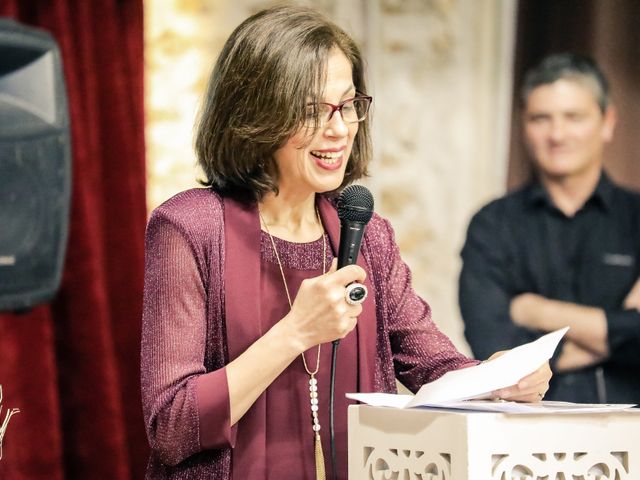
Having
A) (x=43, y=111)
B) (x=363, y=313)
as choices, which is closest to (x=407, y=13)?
(x=43, y=111)

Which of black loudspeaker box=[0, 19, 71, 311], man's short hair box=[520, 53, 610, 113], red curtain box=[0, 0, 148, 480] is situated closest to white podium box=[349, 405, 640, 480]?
black loudspeaker box=[0, 19, 71, 311]

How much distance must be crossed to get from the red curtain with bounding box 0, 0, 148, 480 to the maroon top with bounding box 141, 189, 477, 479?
954 mm

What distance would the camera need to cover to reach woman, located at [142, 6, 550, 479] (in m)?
1.43

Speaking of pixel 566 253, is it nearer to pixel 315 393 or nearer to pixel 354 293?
pixel 315 393

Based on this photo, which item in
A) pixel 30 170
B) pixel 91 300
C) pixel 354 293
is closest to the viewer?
pixel 354 293

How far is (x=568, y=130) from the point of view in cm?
286

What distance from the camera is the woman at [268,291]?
4.70 feet

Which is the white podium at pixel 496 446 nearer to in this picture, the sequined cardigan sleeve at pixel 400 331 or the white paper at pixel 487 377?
the white paper at pixel 487 377

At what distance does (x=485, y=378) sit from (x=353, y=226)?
32cm

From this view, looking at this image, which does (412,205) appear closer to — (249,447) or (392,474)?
(249,447)

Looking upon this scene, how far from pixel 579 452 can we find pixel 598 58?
6.34ft

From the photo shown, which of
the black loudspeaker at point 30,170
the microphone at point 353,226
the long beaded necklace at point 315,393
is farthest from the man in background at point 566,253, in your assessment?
the microphone at point 353,226

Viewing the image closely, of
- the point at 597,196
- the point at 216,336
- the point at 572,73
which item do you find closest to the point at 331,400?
the point at 216,336

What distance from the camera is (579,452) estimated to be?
123 cm
